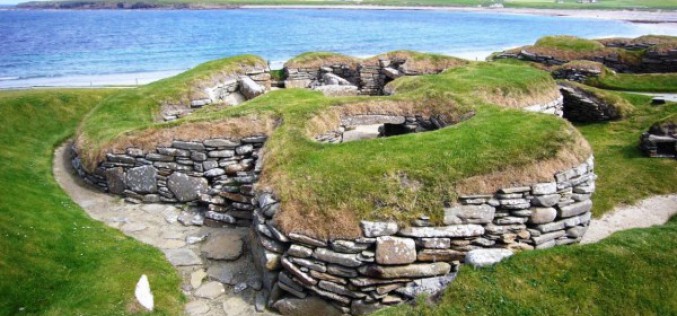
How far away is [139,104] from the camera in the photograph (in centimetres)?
1880

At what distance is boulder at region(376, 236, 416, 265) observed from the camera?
888cm

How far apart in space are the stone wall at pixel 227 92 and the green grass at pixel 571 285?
14615 mm

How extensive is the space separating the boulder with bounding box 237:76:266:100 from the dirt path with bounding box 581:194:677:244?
597 inches

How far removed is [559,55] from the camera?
3162cm

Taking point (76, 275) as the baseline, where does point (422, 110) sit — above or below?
above

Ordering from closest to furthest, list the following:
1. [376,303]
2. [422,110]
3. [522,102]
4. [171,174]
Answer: [376,303], [171,174], [422,110], [522,102]

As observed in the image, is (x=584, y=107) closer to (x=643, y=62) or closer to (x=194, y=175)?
(x=643, y=62)

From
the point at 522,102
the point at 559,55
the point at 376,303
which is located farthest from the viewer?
the point at 559,55

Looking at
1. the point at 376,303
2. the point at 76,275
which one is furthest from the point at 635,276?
the point at 76,275

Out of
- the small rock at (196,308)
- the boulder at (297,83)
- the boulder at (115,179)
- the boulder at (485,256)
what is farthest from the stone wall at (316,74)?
the boulder at (485,256)

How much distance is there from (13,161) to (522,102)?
61.0 ft

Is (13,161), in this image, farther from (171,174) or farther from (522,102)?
(522,102)

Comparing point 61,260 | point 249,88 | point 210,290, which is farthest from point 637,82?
point 61,260

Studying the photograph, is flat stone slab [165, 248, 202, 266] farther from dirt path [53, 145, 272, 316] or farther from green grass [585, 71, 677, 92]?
green grass [585, 71, 677, 92]
